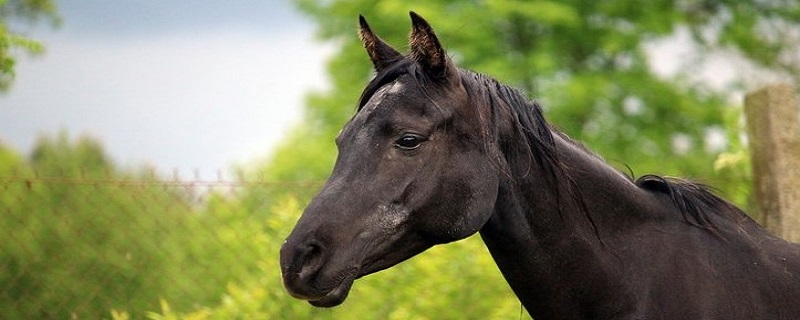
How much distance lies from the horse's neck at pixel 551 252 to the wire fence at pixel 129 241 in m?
2.34

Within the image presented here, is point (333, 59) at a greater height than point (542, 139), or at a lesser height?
lesser

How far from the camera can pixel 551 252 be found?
3080mm

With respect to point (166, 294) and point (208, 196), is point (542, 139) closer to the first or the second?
point (208, 196)

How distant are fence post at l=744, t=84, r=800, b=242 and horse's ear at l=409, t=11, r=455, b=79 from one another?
9.06ft

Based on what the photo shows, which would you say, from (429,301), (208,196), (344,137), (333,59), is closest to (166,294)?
(208,196)

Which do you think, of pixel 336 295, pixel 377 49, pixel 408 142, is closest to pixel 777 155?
pixel 377 49

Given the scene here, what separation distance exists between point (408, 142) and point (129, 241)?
3000 millimetres

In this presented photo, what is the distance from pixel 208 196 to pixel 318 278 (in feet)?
9.00

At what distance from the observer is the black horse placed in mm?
2832

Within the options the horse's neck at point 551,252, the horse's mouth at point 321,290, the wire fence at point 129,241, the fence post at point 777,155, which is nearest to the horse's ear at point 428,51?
the horse's neck at point 551,252

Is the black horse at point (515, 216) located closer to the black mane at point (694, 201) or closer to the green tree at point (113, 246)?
the black mane at point (694, 201)

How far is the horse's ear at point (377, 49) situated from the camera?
3.13 metres

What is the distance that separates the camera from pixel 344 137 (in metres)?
2.96

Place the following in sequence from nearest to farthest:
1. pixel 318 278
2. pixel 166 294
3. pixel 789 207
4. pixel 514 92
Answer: pixel 318 278 → pixel 514 92 → pixel 789 207 → pixel 166 294
